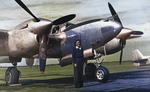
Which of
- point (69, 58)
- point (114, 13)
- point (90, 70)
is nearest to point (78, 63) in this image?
point (69, 58)

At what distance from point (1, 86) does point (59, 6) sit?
3307 mm

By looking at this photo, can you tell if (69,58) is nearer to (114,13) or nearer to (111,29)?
(111,29)

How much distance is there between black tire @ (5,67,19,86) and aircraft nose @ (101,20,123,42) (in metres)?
3.22

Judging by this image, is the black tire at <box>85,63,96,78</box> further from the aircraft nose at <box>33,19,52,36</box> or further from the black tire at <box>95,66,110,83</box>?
the aircraft nose at <box>33,19,52,36</box>

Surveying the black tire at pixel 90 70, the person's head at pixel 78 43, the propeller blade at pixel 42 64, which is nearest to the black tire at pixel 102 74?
the black tire at pixel 90 70

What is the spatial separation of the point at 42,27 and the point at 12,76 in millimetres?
2223

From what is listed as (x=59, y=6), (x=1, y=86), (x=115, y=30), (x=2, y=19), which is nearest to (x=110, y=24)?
(x=115, y=30)

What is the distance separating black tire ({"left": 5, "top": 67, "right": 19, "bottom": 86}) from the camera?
6590mm

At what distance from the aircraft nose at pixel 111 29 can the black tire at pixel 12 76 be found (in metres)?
3.22

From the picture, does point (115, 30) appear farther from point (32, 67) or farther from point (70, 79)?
point (32, 67)

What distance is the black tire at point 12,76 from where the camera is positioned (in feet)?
21.6

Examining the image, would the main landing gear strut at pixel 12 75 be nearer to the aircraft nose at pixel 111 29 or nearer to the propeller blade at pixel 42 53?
the propeller blade at pixel 42 53

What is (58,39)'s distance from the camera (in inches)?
257

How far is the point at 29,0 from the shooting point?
6.72 meters
